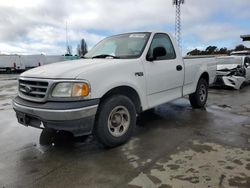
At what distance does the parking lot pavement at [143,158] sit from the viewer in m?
3.34

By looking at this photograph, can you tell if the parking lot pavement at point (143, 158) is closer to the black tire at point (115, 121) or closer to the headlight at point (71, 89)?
the black tire at point (115, 121)

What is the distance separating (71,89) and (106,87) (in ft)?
1.80

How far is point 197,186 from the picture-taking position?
3.14m

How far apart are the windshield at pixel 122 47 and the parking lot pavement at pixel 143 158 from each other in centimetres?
155

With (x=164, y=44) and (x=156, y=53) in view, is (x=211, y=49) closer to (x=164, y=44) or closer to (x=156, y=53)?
(x=164, y=44)

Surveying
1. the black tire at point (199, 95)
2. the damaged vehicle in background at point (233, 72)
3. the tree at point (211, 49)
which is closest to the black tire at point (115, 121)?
the black tire at point (199, 95)

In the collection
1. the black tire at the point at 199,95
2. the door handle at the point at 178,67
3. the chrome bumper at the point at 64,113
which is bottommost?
the black tire at the point at 199,95

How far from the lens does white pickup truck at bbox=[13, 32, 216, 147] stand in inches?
152

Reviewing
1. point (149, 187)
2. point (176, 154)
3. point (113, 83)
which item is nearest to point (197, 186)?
point (149, 187)

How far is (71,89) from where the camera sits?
12.6 ft

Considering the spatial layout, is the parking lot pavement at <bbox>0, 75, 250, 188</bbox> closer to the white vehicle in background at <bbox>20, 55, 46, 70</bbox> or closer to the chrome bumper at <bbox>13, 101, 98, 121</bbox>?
the chrome bumper at <bbox>13, 101, 98, 121</bbox>

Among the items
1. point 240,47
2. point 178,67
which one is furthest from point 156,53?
point 240,47

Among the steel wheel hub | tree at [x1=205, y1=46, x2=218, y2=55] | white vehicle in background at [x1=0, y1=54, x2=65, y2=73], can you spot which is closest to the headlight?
the steel wheel hub

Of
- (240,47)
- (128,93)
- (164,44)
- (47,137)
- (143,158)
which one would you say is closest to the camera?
(143,158)
